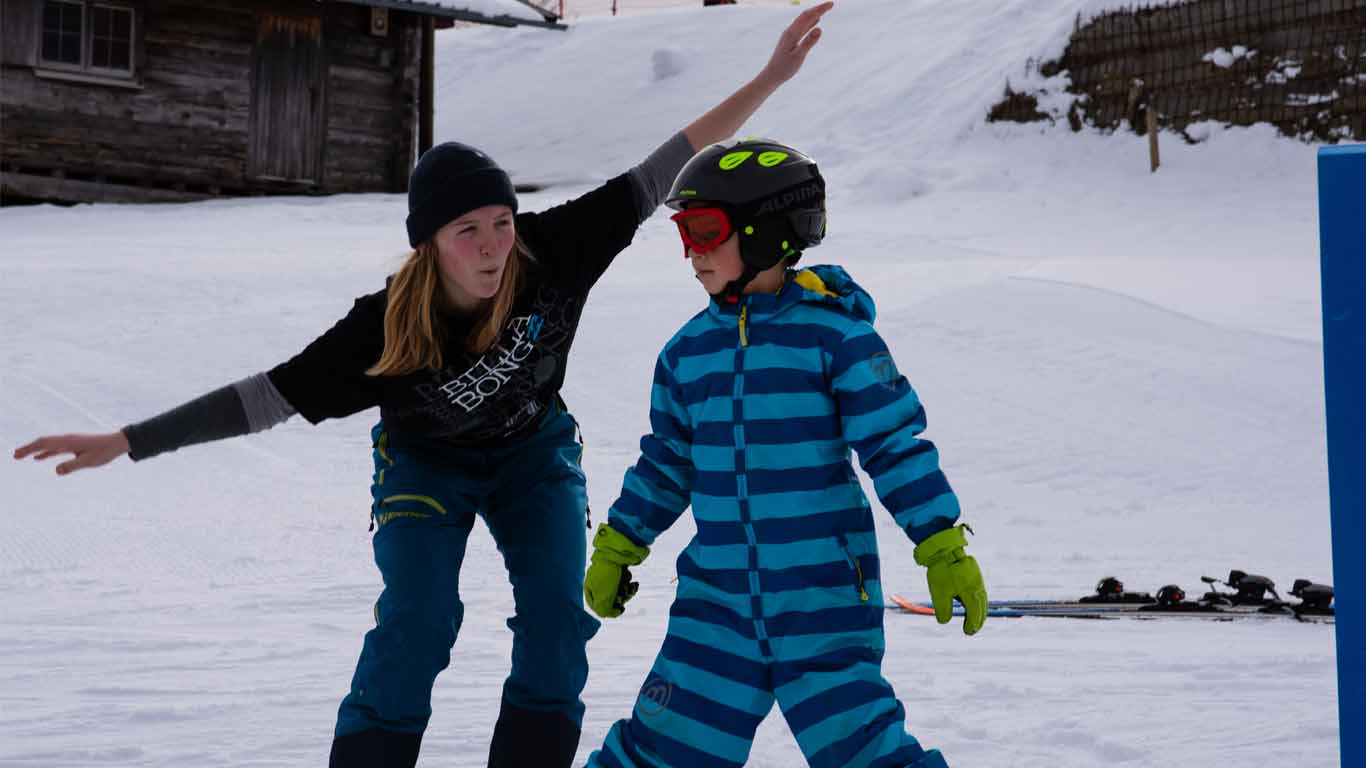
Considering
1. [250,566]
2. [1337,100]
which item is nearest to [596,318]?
[250,566]

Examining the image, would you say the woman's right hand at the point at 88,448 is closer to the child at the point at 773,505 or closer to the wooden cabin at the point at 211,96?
the child at the point at 773,505

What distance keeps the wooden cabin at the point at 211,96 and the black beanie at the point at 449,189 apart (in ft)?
57.4

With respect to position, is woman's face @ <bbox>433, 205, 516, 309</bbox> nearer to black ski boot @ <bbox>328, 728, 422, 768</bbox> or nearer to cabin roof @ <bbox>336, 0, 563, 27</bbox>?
black ski boot @ <bbox>328, 728, 422, 768</bbox>

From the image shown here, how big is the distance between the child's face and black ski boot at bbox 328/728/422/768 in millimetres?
1258

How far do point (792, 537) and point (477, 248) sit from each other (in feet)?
3.62

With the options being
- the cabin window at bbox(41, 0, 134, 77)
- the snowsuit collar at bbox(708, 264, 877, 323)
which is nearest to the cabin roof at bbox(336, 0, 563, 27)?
the cabin window at bbox(41, 0, 134, 77)

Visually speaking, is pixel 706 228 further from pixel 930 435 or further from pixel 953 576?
pixel 930 435

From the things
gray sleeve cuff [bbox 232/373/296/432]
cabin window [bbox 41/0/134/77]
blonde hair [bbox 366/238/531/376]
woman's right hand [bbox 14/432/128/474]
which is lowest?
woman's right hand [bbox 14/432/128/474]

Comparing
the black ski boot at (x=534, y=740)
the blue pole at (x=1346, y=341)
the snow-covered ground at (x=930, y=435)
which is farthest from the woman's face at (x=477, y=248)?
the blue pole at (x=1346, y=341)

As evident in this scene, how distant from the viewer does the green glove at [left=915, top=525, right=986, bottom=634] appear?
2.77m

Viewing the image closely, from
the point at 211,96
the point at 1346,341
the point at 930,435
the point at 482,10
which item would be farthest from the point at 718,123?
the point at 482,10

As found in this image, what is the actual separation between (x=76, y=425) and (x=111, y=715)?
5321mm

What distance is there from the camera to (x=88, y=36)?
774 inches

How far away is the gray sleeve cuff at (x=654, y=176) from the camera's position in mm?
4031
